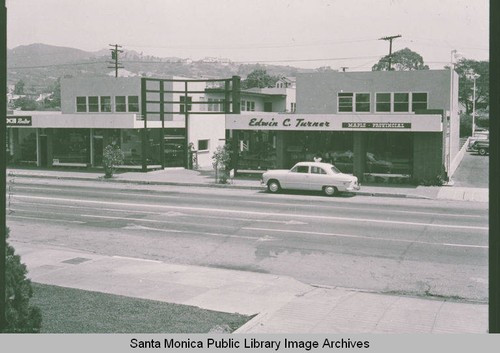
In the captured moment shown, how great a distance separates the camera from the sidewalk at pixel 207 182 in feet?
94.2

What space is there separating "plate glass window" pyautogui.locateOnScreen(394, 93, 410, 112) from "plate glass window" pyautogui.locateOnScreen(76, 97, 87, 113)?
85.3 ft

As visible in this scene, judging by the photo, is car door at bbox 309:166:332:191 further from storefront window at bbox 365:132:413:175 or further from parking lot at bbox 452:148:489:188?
parking lot at bbox 452:148:489:188

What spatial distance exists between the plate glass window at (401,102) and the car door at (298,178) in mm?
11605

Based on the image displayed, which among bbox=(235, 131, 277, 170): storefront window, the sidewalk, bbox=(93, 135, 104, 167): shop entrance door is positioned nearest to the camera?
the sidewalk

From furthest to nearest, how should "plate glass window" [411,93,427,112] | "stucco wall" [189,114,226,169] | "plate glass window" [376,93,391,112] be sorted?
1. "stucco wall" [189,114,226,169]
2. "plate glass window" [376,93,391,112]
3. "plate glass window" [411,93,427,112]

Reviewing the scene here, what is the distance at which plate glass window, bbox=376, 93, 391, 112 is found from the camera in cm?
3745

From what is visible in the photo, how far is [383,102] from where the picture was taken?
37.6 meters

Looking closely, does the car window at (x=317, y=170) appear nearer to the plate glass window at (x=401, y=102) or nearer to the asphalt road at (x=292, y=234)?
the asphalt road at (x=292, y=234)

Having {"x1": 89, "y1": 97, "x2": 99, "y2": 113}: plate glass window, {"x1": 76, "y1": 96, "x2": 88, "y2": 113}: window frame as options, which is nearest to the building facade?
{"x1": 89, "y1": 97, "x2": 99, "y2": 113}: plate glass window

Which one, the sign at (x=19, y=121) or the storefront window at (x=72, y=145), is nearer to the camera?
the sign at (x=19, y=121)

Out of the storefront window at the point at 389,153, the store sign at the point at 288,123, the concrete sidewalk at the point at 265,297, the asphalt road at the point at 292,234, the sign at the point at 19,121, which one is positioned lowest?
the concrete sidewalk at the point at 265,297

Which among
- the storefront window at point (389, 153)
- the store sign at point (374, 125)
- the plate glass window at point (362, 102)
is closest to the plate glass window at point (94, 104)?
the plate glass window at point (362, 102)

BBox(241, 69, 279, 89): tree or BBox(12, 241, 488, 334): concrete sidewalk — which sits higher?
BBox(241, 69, 279, 89): tree

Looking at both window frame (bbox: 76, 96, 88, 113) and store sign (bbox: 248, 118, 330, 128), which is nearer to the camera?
store sign (bbox: 248, 118, 330, 128)
